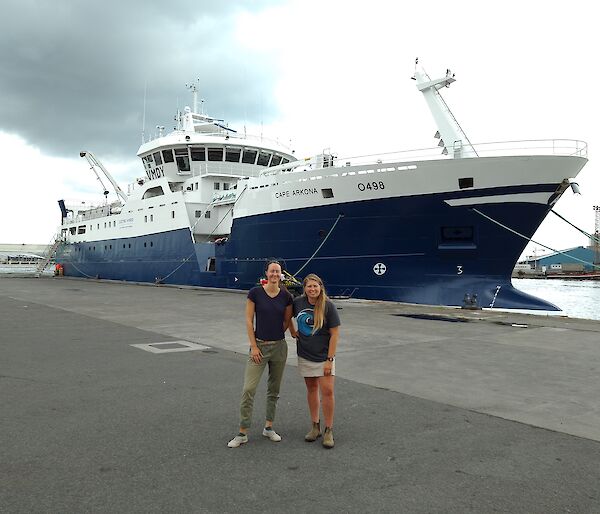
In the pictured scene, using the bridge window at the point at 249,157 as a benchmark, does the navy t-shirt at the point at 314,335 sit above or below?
below

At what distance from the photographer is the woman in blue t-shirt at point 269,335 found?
12.9 ft

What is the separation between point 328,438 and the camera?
380 centimetres

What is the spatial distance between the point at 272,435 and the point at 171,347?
4.70 meters

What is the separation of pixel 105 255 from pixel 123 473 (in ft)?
109

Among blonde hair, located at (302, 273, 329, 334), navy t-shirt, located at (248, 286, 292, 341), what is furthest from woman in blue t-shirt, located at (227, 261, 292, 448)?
blonde hair, located at (302, 273, 329, 334)

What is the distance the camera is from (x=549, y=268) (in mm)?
89062

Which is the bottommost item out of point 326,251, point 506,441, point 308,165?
point 506,441


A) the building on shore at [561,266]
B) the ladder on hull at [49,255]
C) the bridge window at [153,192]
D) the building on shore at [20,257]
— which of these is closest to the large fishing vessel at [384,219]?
the bridge window at [153,192]

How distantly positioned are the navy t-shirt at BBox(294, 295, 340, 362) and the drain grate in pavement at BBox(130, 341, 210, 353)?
4.49 meters

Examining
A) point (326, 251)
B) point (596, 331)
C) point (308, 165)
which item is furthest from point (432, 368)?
point (308, 165)

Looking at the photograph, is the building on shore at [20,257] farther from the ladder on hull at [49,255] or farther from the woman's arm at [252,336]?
the woman's arm at [252,336]

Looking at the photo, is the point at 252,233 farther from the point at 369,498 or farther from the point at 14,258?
the point at 14,258

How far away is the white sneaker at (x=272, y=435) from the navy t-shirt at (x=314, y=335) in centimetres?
68

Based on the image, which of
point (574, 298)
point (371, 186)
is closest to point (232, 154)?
point (371, 186)
